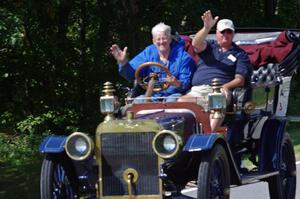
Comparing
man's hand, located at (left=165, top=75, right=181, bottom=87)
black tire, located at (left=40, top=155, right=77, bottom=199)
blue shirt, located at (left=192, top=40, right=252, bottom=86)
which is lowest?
black tire, located at (left=40, top=155, right=77, bottom=199)

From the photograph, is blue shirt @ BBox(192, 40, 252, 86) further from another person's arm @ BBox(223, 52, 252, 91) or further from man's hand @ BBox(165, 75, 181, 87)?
man's hand @ BBox(165, 75, 181, 87)

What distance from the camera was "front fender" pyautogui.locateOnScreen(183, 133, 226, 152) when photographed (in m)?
6.33

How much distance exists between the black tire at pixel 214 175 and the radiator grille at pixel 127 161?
40 centimetres

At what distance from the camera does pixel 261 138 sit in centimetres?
811

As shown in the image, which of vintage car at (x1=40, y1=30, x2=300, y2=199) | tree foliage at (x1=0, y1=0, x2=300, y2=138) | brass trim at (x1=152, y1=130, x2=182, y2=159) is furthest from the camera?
tree foliage at (x1=0, y1=0, x2=300, y2=138)

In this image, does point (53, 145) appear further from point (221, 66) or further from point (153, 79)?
point (221, 66)

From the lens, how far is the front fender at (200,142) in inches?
249

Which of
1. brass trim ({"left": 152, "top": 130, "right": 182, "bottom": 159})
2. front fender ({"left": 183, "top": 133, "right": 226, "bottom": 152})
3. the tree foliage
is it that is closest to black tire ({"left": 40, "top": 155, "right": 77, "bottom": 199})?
brass trim ({"left": 152, "top": 130, "right": 182, "bottom": 159})

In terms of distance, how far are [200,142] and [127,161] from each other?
643 millimetres

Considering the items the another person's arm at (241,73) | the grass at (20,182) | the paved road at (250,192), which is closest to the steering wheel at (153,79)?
the another person's arm at (241,73)

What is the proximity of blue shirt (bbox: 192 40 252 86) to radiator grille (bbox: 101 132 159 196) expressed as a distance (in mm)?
1719

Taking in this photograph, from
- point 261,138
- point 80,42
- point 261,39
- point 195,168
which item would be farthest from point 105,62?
point 195,168

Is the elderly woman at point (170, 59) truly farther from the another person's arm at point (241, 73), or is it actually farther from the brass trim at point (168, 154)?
the brass trim at point (168, 154)

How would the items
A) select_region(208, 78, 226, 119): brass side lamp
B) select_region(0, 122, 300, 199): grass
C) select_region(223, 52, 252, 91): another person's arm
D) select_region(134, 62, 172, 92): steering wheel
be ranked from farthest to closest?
select_region(0, 122, 300, 199): grass < select_region(223, 52, 252, 91): another person's arm < select_region(134, 62, 172, 92): steering wheel < select_region(208, 78, 226, 119): brass side lamp
